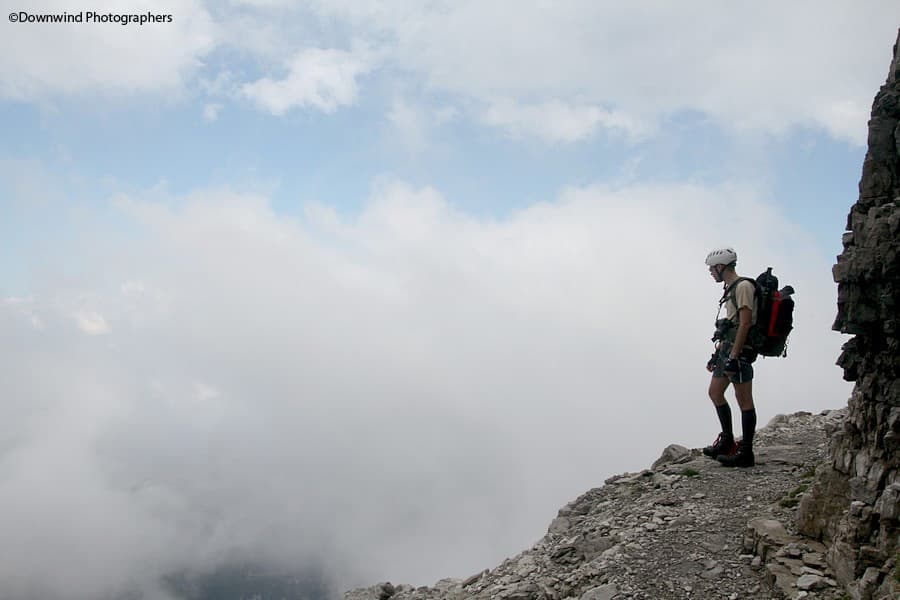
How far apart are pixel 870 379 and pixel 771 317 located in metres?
3.06

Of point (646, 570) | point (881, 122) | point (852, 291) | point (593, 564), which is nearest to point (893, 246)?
point (852, 291)

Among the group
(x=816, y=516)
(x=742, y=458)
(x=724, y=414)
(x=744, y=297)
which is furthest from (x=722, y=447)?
(x=816, y=516)

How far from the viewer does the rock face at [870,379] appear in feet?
25.7

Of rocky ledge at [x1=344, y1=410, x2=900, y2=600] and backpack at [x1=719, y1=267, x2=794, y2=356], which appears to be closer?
rocky ledge at [x1=344, y1=410, x2=900, y2=600]

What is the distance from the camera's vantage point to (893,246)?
8.07m

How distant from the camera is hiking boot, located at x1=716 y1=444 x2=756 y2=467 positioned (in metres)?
13.1

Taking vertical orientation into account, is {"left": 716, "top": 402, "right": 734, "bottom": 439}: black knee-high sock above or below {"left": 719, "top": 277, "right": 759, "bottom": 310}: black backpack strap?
below

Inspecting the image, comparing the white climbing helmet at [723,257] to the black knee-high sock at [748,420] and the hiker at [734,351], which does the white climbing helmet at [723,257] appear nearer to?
the hiker at [734,351]

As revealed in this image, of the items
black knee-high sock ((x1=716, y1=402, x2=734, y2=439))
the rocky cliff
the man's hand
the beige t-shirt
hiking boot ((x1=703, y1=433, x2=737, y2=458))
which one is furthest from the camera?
hiking boot ((x1=703, y1=433, x2=737, y2=458))

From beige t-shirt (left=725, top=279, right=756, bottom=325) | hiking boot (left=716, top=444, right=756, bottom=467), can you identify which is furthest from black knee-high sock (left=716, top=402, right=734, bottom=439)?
beige t-shirt (left=725, top=279, right=756, bottom=325)

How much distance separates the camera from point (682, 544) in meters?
10.3

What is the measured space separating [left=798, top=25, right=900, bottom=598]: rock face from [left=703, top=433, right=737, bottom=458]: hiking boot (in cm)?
431

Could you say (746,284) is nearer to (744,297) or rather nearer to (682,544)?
(744,297)

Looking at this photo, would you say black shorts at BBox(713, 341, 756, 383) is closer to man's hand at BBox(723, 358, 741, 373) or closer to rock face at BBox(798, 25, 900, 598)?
man's hand at BBox(723, 358, 741, 373)
